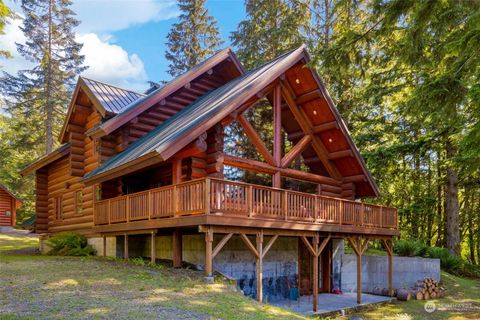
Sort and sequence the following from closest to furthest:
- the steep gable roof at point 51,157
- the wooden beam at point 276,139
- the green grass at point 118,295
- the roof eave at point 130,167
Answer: the green grass at point 118,295
the roof eave at point 130,167
the wooden beam at point 276,139
the steep gable roof at point 51,157

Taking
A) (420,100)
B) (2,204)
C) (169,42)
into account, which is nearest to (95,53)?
(169,42)

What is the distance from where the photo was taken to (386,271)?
61.6 feet

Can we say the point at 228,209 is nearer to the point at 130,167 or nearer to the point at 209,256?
the point at 209,256

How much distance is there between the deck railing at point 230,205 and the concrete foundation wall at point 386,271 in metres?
3.25

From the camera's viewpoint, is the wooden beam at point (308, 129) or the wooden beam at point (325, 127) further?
the wooden beam at point (308, 129)

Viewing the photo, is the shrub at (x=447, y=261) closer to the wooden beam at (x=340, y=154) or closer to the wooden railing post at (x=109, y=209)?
the wooden beam at (x=340, y=154)

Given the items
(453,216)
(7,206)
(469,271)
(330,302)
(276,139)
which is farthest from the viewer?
(7,206)

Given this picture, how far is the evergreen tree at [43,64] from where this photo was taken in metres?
37.2

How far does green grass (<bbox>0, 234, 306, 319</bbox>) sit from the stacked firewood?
837cm

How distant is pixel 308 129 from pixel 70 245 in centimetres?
1098

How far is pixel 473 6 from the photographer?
9.40 metres

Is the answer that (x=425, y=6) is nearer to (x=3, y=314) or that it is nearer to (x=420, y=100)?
(x=420, y=100)

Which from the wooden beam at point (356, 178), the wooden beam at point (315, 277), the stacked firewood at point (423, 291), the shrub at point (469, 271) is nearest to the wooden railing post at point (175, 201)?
the wooden beam at point (315, 277)

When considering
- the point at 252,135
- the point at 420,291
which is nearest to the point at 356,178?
the point at 420,291
